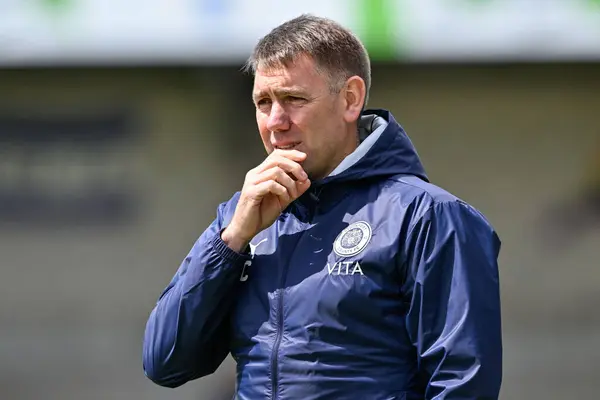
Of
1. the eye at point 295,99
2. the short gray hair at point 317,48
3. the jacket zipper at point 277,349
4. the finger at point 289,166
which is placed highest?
the short gray hair at point 317,48

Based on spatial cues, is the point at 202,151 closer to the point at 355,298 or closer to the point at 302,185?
the point at 302,185

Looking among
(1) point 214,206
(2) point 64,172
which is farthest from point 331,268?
(2) point 64,172

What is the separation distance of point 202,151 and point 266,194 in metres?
3.90

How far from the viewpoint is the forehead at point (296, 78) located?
2.50 m

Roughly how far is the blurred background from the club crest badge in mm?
3176

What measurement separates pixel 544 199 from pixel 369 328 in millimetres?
4028

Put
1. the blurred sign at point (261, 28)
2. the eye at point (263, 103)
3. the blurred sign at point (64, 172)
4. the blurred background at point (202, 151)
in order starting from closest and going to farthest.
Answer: the eye at point (263, 103) < the blurred sign at point (261, 28) < the blurred background at point (202, 151) < the blurred sign at point (64, 172)

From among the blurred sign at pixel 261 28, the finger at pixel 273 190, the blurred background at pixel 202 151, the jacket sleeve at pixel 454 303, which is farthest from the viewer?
the blurred background at pixel 202 151

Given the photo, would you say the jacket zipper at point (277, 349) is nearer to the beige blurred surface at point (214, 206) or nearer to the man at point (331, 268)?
the man at point (331, 268)

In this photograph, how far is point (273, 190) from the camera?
245cm

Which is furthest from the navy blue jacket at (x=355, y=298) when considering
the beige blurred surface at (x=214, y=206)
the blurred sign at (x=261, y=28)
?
the beige blurred surface at (x=214, y=206)

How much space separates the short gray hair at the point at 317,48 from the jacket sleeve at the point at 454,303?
447 millimetres

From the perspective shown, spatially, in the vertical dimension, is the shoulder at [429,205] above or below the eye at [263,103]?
below

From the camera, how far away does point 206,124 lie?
6.33 metres
